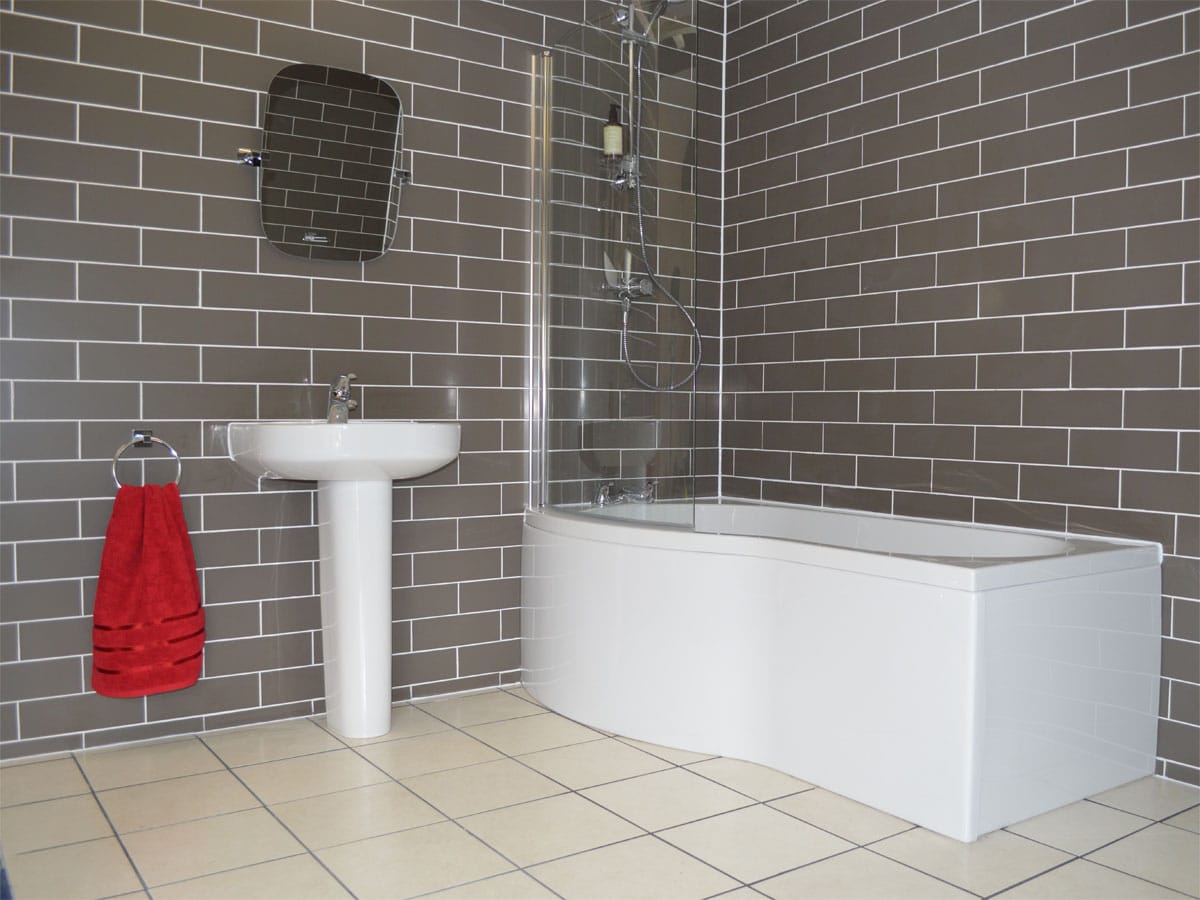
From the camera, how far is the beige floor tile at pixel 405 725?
2.96 meters

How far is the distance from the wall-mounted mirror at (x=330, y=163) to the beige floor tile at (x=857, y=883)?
2.19m

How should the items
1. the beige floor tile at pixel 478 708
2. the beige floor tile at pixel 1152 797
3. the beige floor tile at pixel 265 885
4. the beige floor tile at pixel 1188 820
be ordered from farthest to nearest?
the beige floor tile at pixel 478 708 < the beige floor tile at pixel 1152 797 < the beige floor tile at pixel 1188 820 < the beige floor tile at pixel 265 885

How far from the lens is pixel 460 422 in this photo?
11.2ft

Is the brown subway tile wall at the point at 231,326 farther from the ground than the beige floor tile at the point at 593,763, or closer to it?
farther from the ground

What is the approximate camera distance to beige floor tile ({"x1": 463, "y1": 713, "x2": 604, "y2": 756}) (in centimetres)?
291

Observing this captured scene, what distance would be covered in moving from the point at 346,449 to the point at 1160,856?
2132mm

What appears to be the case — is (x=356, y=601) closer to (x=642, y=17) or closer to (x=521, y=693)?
(x=521, y=693)

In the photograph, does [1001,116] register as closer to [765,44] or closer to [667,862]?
[765,44]

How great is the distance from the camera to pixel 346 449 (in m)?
2.68

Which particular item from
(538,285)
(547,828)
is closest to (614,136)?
(538,285)

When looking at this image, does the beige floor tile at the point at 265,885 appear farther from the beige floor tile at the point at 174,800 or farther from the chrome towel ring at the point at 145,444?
the chrome towel ring at the point at 145,444

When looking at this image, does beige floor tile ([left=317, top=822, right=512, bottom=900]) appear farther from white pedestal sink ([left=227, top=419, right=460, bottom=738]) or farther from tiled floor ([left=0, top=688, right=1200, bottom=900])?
white pedestal sink ([left=227, top=419, right=460, bottom=738])

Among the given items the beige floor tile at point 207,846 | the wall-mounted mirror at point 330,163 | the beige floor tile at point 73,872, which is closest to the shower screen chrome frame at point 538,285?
the wall-mounted mirror at point 330,163

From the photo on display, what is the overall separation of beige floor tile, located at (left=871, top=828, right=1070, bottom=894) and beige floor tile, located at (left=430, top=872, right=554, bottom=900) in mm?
755
